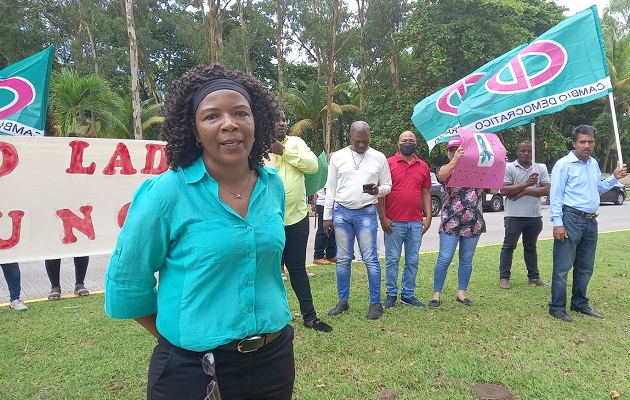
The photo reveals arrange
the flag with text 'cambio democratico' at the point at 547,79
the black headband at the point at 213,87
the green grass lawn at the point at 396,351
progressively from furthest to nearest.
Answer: the flag with text 'cambio democratico' at the point at 547,79 < the green grass lawn at the point at 396,351 < the black headband at the point at 213,87

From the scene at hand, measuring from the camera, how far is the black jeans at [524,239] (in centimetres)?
598

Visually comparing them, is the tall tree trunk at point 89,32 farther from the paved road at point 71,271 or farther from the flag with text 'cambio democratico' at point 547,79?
the flag with text 'cambio democratico' at point 547,79

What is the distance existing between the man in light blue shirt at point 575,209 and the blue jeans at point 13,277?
5508 millimetres

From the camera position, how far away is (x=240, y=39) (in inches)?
744

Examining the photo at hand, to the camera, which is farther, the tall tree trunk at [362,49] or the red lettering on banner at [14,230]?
the tall tree trunk at [362,49]

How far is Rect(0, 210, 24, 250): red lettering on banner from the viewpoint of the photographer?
4.05m

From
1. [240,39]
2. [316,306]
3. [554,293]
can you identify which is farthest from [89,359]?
[240,39]

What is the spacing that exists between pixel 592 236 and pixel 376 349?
2.51 meters

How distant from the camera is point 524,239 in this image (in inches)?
242

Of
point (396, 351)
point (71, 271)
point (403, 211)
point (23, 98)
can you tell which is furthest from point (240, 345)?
point (71, 271)

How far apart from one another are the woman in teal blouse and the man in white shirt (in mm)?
2910

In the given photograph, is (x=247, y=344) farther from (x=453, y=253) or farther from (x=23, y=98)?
(x=23, y=98)

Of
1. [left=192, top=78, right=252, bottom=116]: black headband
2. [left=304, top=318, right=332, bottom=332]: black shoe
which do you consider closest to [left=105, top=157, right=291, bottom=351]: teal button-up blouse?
[left=192, top=78, right=252, bottom=116]: black headband

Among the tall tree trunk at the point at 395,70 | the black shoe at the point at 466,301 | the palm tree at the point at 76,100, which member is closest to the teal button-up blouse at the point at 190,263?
the black shoe at the point at 466,301
